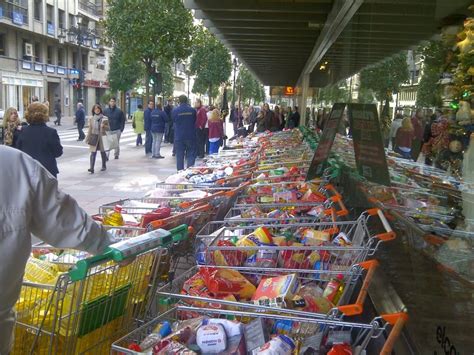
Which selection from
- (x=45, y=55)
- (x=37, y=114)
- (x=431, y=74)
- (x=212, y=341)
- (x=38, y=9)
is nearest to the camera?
(x=212, y=341)

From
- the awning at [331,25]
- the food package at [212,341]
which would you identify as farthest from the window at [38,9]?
the food package at [212,341]

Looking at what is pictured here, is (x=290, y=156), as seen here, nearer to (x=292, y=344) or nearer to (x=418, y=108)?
(x=418, y=108)

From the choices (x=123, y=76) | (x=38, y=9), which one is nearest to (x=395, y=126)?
(x=123, y=76)

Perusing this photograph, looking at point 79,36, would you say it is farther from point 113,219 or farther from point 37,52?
point 113,219

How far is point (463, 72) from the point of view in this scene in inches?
106

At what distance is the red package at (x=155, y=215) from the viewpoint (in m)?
4.15

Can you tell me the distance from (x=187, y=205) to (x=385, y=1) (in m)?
2.55

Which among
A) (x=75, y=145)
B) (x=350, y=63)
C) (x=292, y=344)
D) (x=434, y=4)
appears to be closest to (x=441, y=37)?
(x=434, y=4)

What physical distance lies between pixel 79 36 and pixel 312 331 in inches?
1278

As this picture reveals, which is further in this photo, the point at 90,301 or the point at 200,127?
the point at 200,127

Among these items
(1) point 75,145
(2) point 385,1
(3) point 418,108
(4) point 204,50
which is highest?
(4) point 204,50

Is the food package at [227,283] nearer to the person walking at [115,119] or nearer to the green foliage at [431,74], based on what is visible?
the green foliage at [431,74]

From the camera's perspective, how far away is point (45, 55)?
143 ft

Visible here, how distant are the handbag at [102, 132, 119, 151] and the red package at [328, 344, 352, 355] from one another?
1129cm
